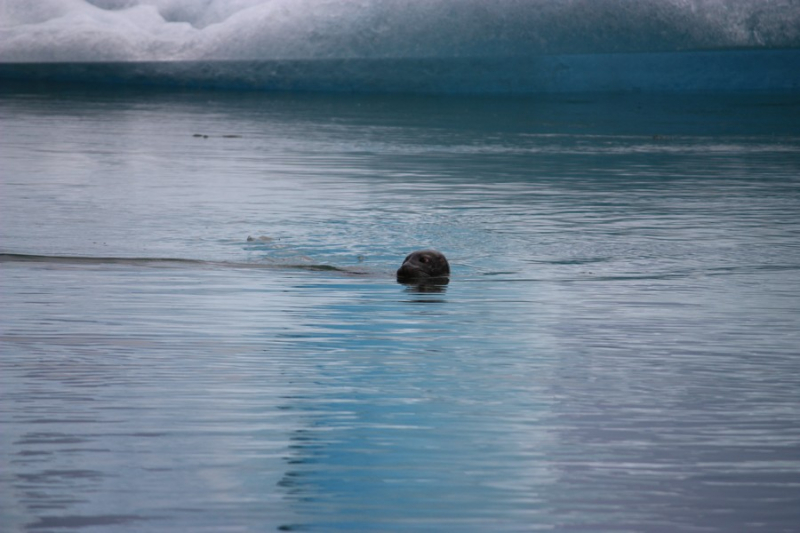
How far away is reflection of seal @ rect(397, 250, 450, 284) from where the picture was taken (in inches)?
313

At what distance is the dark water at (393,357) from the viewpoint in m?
3.98

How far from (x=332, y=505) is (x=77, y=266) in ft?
16.0

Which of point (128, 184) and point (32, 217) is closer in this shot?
point (32, 217)

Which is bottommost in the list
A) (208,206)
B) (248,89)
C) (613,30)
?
(208,206)

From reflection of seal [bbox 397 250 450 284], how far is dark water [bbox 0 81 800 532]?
0.16 metres

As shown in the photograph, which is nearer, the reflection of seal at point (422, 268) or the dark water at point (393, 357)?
the dark water at point (393, 357)

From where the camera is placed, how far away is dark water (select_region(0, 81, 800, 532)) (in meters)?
3.98

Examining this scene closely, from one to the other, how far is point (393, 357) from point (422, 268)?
2.22m

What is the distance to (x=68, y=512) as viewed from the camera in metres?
3.77

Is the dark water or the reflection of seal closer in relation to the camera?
the dark water

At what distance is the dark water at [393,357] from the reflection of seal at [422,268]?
157 mm

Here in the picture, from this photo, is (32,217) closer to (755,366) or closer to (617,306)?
(617,306)

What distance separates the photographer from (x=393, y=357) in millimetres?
5789

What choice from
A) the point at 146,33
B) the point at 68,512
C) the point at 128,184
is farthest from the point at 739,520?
the point at 146,33
